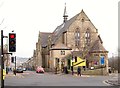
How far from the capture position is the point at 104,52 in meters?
98.4

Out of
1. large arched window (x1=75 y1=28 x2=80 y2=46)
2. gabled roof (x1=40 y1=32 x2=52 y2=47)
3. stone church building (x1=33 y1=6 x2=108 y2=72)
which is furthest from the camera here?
gabled roof (x1=40 y1=32 x2=52 y2=47)

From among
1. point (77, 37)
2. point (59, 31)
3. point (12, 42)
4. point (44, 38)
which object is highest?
point (59, 31)

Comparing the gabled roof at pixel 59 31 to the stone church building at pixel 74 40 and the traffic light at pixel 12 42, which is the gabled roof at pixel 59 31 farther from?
the traffic light at pixel 12 42

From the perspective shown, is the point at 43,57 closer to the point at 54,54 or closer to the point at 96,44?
the point at 54,54

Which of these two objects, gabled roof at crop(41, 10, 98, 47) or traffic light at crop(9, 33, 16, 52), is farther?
gabled roof at crop(41, 10, 98, 47)

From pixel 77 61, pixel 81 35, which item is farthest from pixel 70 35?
pixel 77 61

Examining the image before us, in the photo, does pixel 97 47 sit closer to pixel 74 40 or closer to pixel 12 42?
pixel 74 40

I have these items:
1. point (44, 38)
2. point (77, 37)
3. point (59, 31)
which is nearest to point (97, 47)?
point (77, 37)

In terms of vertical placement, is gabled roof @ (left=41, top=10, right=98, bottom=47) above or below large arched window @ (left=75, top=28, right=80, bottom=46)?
above

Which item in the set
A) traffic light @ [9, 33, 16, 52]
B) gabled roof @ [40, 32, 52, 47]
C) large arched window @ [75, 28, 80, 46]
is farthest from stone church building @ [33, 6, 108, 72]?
traffic light @ [9, 33, 16, 52]

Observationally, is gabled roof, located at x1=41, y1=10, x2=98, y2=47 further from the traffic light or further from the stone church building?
the traffic light

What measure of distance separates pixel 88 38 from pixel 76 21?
6.60 meters

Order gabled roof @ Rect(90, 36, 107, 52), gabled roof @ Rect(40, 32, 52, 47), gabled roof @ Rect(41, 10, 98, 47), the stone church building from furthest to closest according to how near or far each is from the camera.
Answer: gabled roof @ Rect(40, 32, 52, 47)
gabled roof @ Rect(41, 10, 98, 47)
the stone church building
gabled roof @ Rect(90, 36, 107, 52)

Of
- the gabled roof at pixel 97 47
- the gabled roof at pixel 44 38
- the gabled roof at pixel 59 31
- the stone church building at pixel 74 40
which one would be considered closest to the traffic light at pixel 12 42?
the gabled roof at pixel 97 47
